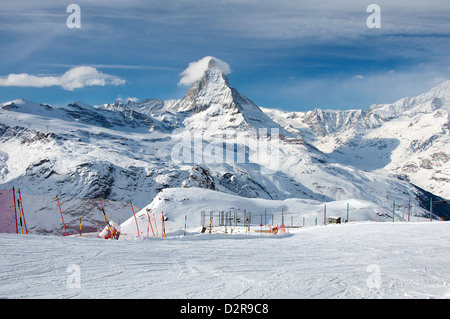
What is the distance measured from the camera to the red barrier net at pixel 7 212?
24.1 meters

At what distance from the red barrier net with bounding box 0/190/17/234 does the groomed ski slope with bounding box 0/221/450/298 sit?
20.2 feet

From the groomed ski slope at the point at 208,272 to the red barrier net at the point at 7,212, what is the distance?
617 centimetres

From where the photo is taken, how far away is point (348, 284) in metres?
11.5

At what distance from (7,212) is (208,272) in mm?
17874

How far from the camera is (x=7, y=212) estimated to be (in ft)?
81.7

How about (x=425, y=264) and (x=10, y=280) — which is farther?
(x=425, y=264)

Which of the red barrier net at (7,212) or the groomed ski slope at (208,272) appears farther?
the red barrier net at (7,212)

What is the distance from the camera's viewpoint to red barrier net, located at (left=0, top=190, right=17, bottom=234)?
24109 mm

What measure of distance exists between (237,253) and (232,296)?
9.12 meters

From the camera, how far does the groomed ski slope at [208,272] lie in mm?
10273

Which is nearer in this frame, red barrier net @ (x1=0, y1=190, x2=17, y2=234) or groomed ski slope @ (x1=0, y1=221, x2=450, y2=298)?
groomed ski slope @ (x1=0, y1=221, x2=450, y2=298)
